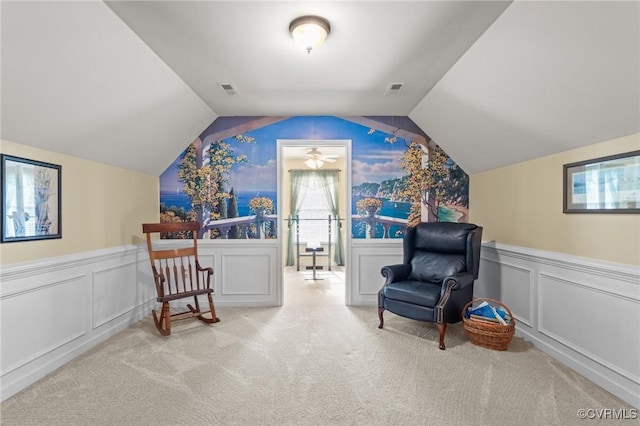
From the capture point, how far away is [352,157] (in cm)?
426

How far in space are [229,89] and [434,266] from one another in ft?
9.97

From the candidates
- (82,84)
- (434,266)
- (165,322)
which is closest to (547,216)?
(434,266)

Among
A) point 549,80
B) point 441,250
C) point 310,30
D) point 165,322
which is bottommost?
point 165,322

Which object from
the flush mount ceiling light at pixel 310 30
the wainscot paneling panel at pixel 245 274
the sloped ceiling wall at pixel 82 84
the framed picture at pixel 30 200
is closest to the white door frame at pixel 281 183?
the wainscot paneling panel at pixel 245 274

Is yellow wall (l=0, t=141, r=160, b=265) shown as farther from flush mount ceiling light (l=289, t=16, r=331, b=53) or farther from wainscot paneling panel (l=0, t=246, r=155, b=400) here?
flush mount ceiling light (l=289, t=16, r=331, b=53)

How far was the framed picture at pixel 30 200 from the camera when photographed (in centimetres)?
219

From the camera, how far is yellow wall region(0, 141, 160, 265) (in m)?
2.36

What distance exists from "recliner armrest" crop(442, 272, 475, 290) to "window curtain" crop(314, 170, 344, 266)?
3988 millimetres

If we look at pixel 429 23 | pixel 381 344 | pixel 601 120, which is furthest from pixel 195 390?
pixel 601 120

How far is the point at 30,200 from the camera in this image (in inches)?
93.7

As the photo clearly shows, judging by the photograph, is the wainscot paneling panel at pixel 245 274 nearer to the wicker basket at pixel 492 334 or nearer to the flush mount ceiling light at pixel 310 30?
the wicker basket at pixel 492 334

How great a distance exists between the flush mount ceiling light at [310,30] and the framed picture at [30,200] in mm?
2284

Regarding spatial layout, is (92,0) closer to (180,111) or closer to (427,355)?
(180,111)

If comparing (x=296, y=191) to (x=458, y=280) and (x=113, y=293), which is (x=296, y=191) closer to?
(x=113, y=293)
